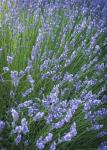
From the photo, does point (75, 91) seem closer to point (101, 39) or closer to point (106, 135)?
point (106, 135)

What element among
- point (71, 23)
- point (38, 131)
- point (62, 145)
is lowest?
point (62, 145)

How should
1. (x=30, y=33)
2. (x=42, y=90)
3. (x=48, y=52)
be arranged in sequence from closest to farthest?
(x=42, y=90) < (x=48, y=52) < (x=30, y=33)

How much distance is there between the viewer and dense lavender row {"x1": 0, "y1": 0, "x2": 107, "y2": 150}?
1.92 meters

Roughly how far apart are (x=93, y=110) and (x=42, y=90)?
40 cm

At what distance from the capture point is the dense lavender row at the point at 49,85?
6.29ft

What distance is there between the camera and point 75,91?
228cm

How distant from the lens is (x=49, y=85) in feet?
7.63

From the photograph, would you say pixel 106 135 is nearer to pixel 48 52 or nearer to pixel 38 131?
pixel 38 131

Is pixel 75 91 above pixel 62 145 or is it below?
above

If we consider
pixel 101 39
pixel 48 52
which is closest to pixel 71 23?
pixel 101 39

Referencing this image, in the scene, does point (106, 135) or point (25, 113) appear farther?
point (106, 135)

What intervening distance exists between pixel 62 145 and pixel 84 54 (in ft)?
3.28

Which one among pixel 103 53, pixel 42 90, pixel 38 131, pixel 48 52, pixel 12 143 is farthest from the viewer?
pixel 103 53

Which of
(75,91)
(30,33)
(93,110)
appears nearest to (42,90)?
(75,91)
